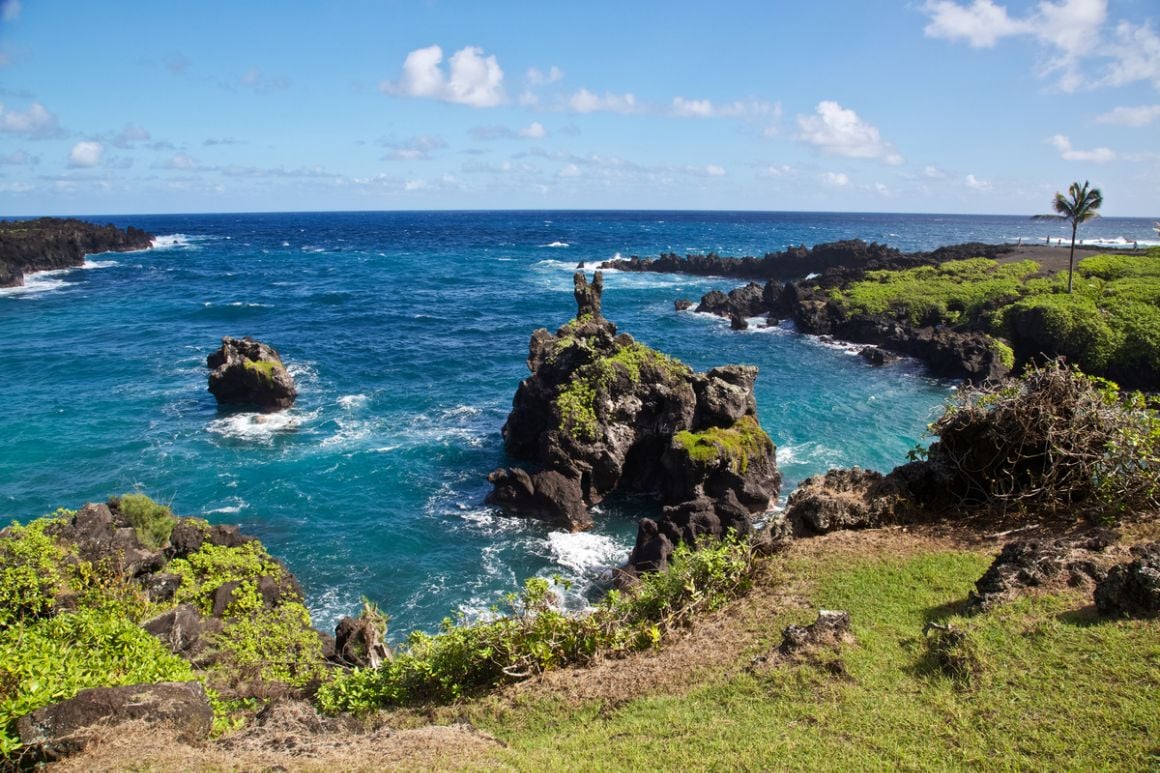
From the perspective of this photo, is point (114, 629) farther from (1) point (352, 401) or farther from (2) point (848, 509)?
(1) point (352, 401)

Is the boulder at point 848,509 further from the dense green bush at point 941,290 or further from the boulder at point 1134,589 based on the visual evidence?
the dense green bush at point 941,290

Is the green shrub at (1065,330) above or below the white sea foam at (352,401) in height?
above

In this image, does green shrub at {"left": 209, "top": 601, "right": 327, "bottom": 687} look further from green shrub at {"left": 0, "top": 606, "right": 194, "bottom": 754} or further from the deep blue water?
the deep blue water

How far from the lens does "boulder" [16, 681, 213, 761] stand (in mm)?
10367

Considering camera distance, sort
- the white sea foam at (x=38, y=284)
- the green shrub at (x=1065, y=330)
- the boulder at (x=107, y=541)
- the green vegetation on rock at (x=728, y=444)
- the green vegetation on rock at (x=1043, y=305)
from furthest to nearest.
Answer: the white sea foam at (x=38, y=284) < the green shrub at (x=1065, y=330) < the green vegetation on rock at (x=1043, y=305) < the green vegetation on rock at (x=728, y=444) < the boulder at (x=107, y=541)

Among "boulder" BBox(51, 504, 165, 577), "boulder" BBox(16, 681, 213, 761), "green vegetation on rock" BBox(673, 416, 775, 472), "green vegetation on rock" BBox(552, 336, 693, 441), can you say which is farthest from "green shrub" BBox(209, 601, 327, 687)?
"green vegetation on rock" BBox(673, 416, 775, 472)

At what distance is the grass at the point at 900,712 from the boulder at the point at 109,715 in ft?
15.6

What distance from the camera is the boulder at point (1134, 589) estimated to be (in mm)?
11930

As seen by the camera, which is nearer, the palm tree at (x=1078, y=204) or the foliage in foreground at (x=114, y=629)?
the foliage in foreground at (x=114, y=629)

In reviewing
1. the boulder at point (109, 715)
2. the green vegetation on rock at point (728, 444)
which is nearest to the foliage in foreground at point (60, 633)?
the boulder at point (109, 715)

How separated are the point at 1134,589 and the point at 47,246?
445ft

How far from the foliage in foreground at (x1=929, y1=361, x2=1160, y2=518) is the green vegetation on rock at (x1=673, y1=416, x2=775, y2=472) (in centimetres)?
1130

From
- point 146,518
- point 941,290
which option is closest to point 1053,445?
point 146,518

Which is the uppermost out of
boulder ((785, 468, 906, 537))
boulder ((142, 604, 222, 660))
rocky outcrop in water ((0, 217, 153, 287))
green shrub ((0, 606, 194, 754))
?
rocky outcrop in water ((0, 217, 153, 287))
